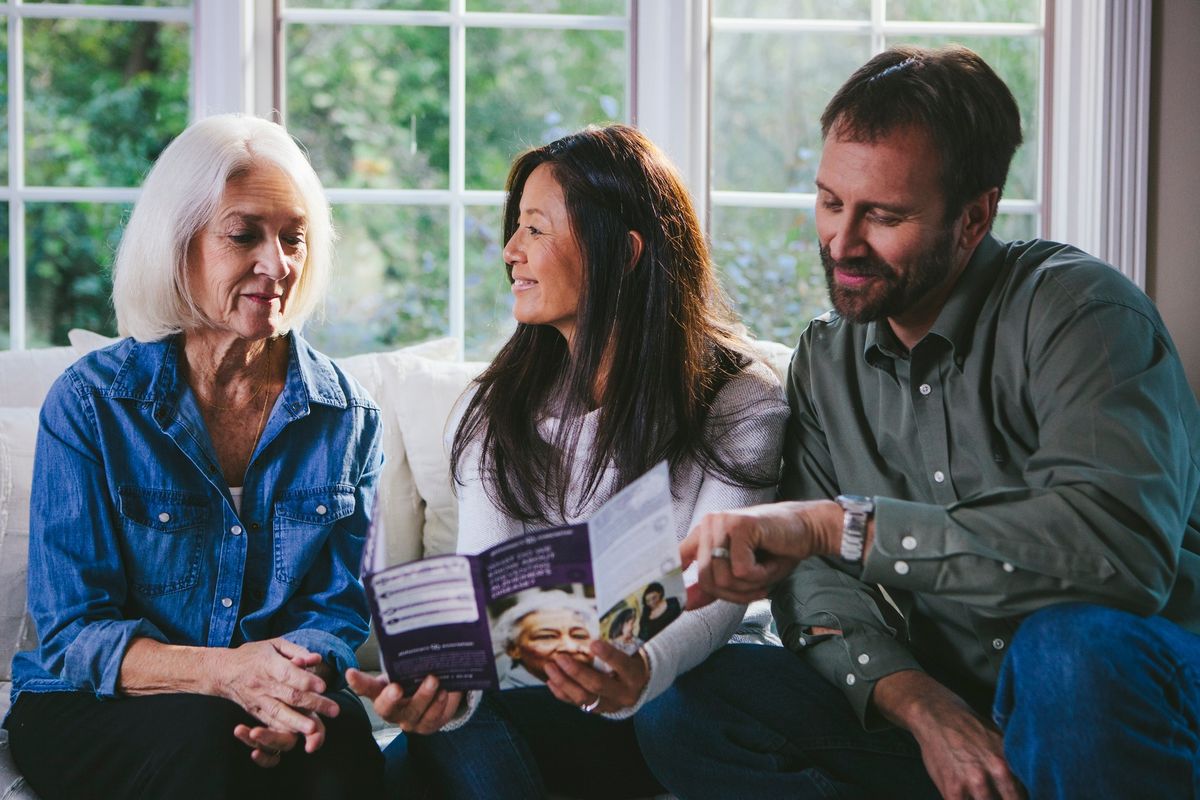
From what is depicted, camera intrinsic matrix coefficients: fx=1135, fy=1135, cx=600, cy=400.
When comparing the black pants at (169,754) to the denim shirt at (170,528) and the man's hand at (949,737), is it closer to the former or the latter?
the denim shirt at (170,528)

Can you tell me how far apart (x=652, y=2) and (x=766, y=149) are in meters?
0.45

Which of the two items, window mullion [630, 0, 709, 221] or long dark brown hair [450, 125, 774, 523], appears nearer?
long dark brown hair [450, 125, 774, 523]

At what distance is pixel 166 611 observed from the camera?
158 cm

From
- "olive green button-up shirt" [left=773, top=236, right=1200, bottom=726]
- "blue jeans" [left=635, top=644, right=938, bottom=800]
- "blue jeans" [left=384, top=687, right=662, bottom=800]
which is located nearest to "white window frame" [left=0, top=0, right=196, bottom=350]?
"blue jeans" [left=384, top=687, right=662, bottom=800]

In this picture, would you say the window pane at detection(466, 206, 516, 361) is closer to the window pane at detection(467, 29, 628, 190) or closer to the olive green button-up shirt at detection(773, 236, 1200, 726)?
the window pane at detection(467, 29, 628, 190)

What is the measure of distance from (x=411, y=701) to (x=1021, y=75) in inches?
92.9

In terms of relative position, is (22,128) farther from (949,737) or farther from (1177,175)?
(1177,175)

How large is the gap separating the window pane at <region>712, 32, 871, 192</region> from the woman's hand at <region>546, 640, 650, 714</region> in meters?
1.73

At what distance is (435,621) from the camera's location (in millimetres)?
1190

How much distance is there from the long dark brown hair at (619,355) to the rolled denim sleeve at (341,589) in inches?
6.0

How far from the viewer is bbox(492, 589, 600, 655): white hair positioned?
1176 millimetres

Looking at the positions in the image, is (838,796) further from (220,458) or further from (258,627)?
(220,458)

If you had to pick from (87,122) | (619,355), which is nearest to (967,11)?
(619,355)

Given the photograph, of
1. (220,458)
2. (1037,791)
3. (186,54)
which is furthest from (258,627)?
(186,54)
